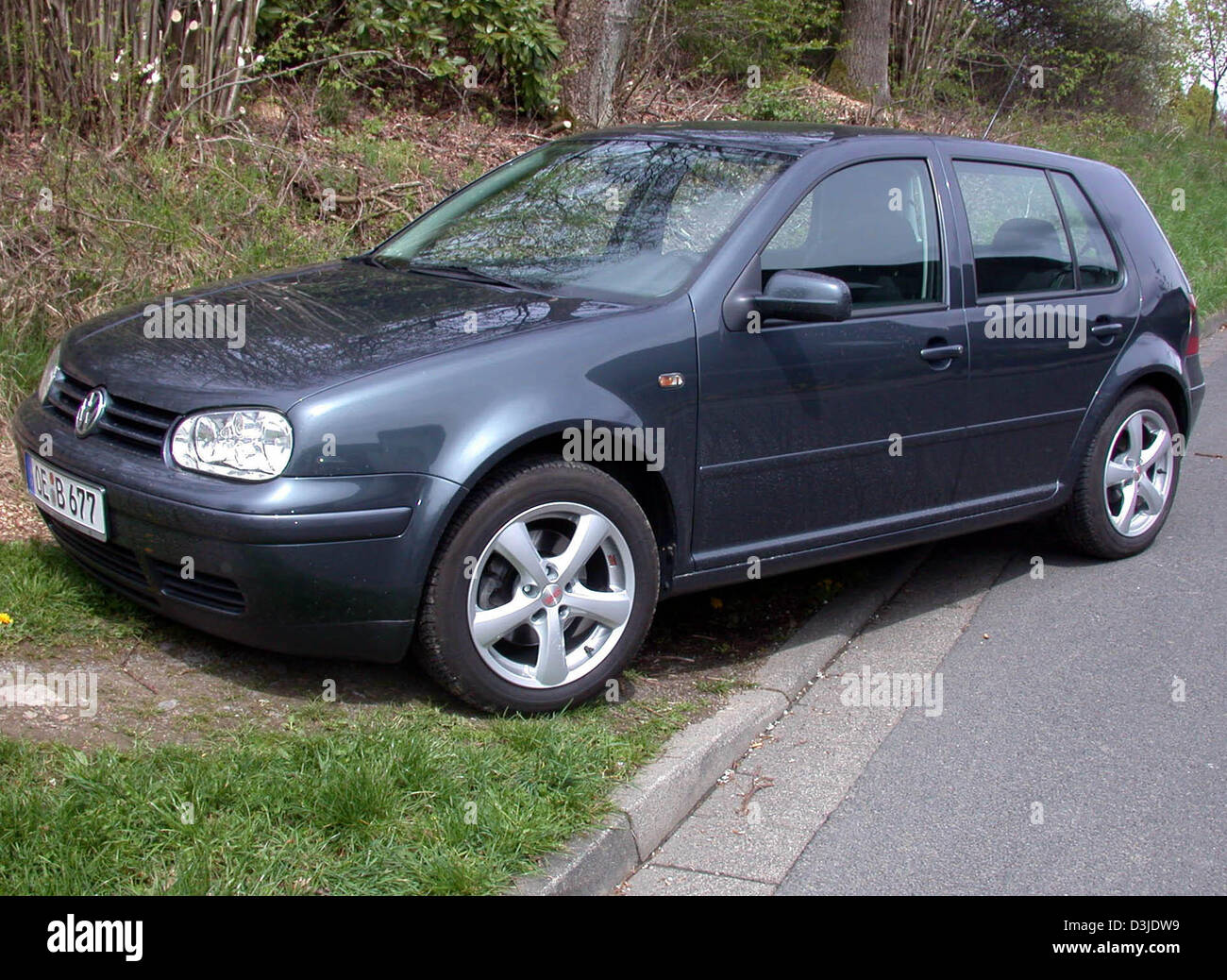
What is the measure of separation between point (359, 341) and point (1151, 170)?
17.3 metres

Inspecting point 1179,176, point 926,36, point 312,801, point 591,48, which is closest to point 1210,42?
point 1179,176

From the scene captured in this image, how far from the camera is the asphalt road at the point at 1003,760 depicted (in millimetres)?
3518

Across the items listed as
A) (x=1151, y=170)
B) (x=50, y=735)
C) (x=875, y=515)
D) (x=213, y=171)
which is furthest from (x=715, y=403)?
(x=1151, y=170)

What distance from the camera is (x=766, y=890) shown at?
11.1ft

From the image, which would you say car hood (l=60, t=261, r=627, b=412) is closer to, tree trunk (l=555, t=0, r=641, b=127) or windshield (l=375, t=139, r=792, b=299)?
windshield (l=375, t=139, r=792, b=299)

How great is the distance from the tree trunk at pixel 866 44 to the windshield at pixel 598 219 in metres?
12.1

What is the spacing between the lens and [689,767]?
3795mm

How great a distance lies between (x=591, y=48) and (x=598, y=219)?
612cm

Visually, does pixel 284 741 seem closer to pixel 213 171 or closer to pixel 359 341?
pixel 359 341

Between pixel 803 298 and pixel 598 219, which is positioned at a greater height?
pixel 598 219

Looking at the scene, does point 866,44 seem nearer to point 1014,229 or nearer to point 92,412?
point 1014,229

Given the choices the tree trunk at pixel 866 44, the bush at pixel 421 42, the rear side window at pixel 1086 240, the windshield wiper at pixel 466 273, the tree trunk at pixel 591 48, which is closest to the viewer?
the windshield wiper at pixel 466 273

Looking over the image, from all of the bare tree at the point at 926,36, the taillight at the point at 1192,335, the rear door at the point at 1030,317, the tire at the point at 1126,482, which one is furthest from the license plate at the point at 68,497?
the bare tree at the point at 926,36
